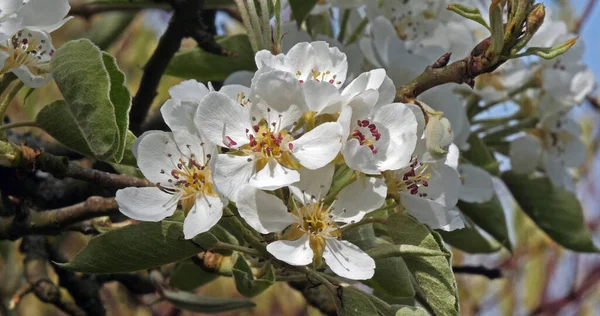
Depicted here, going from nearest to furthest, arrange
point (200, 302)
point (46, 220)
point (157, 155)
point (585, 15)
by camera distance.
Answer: point (157, 155) → point (46, 220) → point (200, 302) → point (585, 15)

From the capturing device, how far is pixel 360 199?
0.79 metres

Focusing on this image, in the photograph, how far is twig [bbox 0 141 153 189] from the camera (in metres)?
0.84

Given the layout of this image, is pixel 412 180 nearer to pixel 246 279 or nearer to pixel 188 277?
pixel 246 279

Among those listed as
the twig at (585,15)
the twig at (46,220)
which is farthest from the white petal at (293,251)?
the twig at (585,15)

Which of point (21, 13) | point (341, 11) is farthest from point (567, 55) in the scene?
point (21, 13)

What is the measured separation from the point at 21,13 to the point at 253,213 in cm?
34

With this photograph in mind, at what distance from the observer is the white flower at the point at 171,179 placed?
0.78 m

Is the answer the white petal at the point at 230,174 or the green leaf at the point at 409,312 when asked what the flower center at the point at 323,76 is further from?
the green leaf at the point at 409,312

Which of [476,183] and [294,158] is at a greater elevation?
[294,158]

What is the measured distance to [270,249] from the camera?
745 mm

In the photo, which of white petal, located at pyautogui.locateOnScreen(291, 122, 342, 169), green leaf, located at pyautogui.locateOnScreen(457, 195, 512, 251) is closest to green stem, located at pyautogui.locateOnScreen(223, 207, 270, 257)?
white petal, located at pyautogui.locateOnScreen(291, 122, 342, 169)

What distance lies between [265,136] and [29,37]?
0.99ft

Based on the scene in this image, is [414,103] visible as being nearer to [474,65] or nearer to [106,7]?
[474,65]

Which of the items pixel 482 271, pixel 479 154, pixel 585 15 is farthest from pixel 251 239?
pixel 585 15
